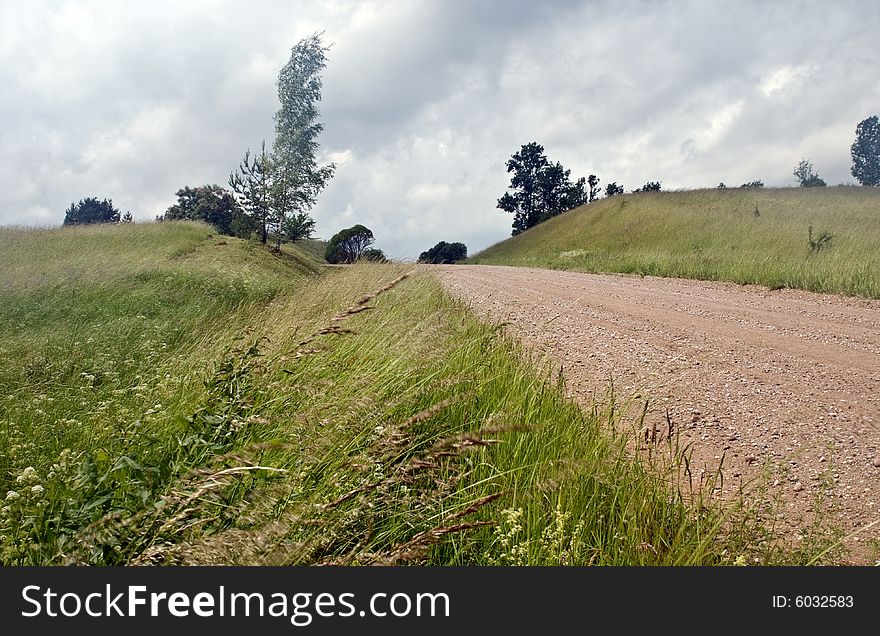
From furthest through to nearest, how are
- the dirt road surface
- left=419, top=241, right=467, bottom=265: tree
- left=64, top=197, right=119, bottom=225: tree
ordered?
left=64, top=197, right=119, bottom=225: tree → left=419, top=241, right=467, bottom=265: tree → the dirt road surface

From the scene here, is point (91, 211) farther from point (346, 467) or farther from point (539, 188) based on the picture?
point (346, 467)

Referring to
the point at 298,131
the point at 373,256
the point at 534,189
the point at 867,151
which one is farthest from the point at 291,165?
the point at 867,151

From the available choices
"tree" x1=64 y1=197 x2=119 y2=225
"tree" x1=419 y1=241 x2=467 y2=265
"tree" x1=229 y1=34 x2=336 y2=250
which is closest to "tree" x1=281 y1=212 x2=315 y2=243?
"tree" x1=229 y1=34 x2=336 y2=250

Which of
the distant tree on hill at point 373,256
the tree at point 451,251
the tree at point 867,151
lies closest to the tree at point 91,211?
the tree at point 451,251

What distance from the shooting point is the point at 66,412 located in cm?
535

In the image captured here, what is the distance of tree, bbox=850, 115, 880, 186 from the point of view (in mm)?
83688

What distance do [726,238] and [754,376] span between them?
1019 inches

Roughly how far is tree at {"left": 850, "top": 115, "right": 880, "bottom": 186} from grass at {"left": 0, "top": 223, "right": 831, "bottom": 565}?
96.9 m

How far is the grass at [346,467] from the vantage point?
281 cm

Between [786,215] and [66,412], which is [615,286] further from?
[786,215]

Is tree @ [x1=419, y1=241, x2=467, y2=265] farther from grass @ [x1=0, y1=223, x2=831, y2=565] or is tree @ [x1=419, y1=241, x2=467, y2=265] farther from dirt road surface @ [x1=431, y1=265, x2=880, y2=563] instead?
grass @ [x1=0, y1=223, x2=831, y2=565]

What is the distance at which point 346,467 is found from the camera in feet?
10.6

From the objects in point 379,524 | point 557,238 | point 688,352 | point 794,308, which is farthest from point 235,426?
point 557,238

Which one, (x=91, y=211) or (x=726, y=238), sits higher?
(x=91, y=211)
